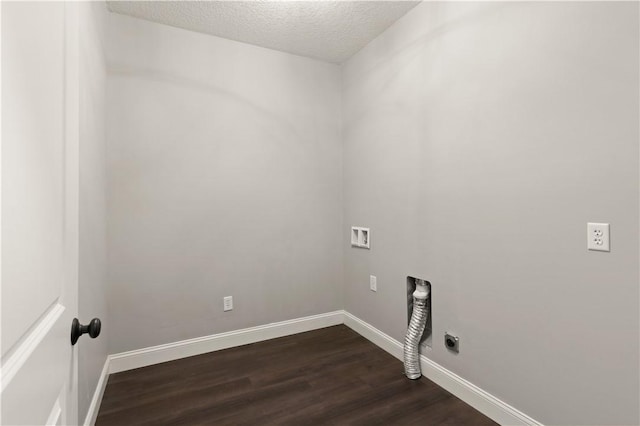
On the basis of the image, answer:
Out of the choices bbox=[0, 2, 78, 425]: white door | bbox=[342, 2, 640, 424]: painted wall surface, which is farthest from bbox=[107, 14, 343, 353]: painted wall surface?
bbox=[0, 2, 78, 425]: white door

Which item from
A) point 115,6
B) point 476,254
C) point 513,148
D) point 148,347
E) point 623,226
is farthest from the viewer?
point 148,347

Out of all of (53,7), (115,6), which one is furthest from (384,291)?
(115,6)

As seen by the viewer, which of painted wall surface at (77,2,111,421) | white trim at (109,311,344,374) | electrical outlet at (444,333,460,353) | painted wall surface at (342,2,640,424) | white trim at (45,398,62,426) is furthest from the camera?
white trim at (109,311,344,374)

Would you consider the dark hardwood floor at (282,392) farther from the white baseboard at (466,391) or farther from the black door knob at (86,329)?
the black door knob at (86,329)

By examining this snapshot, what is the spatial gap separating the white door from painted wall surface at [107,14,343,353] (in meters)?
1.82

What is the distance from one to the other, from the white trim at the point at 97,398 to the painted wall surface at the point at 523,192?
6.88 ft

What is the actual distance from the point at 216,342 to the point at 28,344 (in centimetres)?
243

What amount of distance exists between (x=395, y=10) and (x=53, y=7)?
2379 mm

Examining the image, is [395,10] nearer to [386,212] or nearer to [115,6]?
A: [386,212]

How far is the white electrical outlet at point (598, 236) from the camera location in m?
1.38

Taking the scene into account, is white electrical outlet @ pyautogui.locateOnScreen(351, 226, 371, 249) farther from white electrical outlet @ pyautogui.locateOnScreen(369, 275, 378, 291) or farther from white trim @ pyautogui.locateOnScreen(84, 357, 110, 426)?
white trim @ pyautogui.locateOnScreen(84, 357, 110, 426)

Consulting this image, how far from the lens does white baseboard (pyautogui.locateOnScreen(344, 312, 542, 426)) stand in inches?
69.2

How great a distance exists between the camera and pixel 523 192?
170cm

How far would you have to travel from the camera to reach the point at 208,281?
2.73 meters
